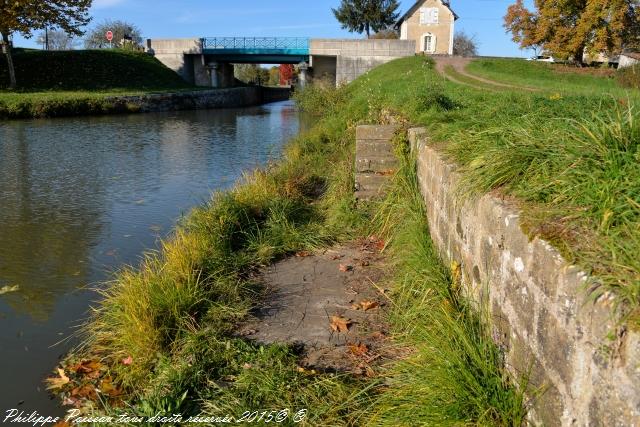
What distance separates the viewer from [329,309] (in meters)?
4.97

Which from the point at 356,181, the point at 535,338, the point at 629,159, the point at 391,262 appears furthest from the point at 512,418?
the point at 356,181

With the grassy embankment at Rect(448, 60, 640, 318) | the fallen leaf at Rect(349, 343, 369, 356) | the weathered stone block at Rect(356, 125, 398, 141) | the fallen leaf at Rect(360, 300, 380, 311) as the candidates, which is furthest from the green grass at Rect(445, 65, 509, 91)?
the fallen leaf at Rect(349, 343, 369, 356)

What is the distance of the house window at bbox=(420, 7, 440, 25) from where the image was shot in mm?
56500

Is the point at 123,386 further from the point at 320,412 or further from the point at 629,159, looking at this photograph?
the point at 629,159

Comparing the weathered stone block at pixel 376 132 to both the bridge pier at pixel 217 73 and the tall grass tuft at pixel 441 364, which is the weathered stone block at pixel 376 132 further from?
the bridge pier at pixel 217 73

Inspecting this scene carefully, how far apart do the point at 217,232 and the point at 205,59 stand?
48631 millimetres

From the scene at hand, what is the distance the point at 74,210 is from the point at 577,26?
117 feet

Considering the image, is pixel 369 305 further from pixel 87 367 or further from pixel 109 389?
pixel 87 367

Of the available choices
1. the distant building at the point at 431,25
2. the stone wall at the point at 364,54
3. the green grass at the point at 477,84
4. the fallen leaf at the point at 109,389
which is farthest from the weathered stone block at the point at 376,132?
the distant building at the point at 431,25

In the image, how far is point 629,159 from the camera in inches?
104

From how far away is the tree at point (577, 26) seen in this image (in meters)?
34.0

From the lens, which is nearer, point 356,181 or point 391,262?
point 391,262

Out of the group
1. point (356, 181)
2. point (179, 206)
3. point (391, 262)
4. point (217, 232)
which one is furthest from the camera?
point (179, 206)

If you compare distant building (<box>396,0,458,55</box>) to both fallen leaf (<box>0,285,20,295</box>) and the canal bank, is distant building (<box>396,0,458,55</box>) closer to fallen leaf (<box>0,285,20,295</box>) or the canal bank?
the canal bank
